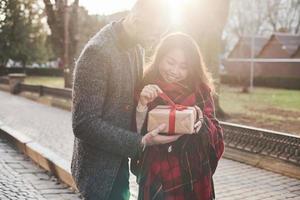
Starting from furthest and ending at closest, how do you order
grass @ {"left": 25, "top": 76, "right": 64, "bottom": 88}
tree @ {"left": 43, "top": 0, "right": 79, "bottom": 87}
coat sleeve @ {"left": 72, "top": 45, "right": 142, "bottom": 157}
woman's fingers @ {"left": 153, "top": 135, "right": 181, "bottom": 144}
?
grass @ {"left": 25, "top": 76, "right": 64, "bottom": 88}, tree @ {"left": 43, "top": 0, "right": 79, "bottom": 87}, woman's fingers @ {"left": 153, "top": 135, "right": 181, "bottom": 144}, coat sleeve @ {"left": 72, "top": 45, "right": 142, "bottom": 157}

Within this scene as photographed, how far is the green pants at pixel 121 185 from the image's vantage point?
2.61 metres

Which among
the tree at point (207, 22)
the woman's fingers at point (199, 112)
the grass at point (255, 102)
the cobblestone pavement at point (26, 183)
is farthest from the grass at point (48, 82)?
the woman's fingers at point (199, 112)

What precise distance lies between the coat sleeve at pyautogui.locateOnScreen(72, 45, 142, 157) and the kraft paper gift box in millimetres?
127

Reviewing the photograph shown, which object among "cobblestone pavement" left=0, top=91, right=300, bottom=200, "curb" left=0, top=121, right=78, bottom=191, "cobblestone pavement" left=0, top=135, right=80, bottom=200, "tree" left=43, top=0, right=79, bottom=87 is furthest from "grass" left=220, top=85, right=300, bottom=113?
"cobblestone pavement" left=0, top=135, right=80, bottom=200

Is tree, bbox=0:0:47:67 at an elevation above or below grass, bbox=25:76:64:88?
above

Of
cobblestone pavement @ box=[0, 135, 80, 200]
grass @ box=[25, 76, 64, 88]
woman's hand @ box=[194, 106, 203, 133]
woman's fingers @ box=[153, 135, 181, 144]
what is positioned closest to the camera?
woman's fingers @ box=[153, 135, 181, 144]

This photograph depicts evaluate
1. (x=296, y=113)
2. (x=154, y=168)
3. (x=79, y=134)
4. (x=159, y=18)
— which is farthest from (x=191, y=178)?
(x=296, y=113)

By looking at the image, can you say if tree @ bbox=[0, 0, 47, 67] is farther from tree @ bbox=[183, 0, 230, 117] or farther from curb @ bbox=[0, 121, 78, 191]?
curb @ bbox=[0, 121, 78, 191]

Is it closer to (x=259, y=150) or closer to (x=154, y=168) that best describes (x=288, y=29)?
(x=259, y=150)

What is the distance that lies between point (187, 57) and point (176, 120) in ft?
1.49

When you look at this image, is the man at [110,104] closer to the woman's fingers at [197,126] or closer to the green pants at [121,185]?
the green pants at [121,185]

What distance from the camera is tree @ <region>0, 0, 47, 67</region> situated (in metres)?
46.8

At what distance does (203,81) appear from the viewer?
9.27 ft

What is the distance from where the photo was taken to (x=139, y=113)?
262 centimetres
